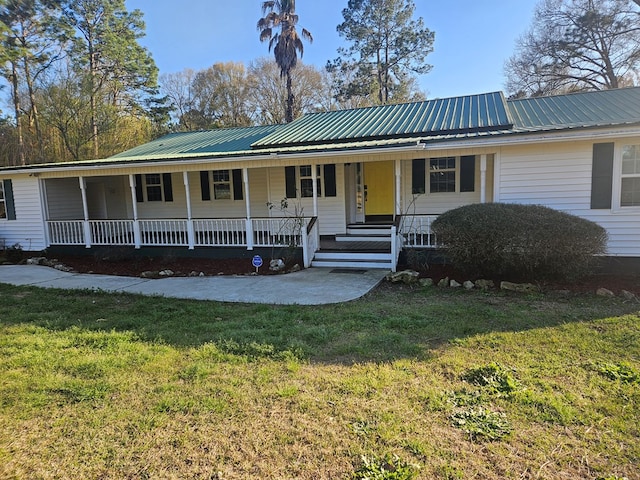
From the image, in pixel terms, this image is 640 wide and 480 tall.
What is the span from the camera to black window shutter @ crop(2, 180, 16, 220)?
13.4 metres

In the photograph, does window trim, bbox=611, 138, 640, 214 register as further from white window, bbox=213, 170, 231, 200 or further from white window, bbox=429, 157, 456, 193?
white window, bbox=213, 170, 231, 200

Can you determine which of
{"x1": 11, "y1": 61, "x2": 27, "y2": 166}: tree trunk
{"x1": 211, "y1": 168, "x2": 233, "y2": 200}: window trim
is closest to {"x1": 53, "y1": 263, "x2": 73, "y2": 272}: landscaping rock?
{"x1": 211, "y1": 168, "x2": 233, "y2": 200}: window trim

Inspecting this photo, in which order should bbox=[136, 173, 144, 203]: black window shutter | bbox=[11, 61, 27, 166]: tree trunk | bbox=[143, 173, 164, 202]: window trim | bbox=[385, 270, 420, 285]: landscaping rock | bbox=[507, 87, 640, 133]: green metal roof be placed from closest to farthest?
1. bbox=[385, 270, 420, 285]: landscaping rock
2. bbox=[507, 87, 640, 133]: green metal roof
3. bbox=[143, 173, 164, 202]: window trim
4. bbox=[136, 173, 144, 203]: black window shutter
5. bbox=[11, 61, 27, 166]: tree trunk

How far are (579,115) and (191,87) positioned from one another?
31.9 metres

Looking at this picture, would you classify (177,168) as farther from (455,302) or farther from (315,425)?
(315,425)

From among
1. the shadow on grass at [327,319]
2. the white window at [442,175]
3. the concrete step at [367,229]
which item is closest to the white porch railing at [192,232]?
the concrete step at [367,229]

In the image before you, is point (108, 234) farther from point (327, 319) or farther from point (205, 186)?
point (327, 319)

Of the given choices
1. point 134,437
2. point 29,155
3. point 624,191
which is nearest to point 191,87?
point 29,155

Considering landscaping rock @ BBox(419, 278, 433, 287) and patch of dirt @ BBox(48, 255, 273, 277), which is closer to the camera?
landscaping rock @ BBox(419, 278, 433, 287)

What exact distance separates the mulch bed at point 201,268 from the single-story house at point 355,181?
1.64 feet

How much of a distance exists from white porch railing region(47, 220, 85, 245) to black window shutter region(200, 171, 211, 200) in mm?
3915

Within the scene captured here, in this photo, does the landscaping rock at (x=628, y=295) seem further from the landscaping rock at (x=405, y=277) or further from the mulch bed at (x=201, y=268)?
the landscaping rock at (x=405, y=277)

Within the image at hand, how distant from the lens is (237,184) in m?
13.9

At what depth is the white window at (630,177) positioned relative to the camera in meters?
8.12
